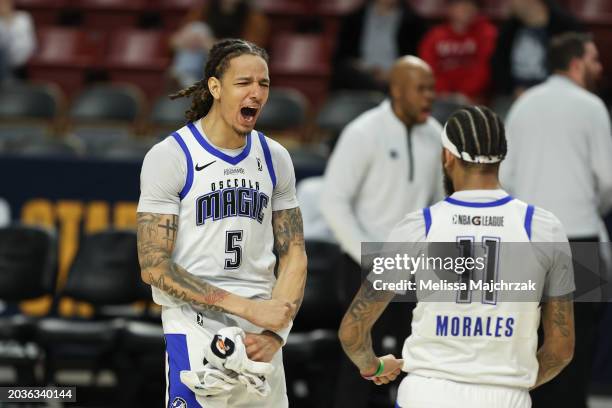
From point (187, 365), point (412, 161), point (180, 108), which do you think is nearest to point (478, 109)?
point (187, 365)

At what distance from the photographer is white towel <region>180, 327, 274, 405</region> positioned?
12.5 ft

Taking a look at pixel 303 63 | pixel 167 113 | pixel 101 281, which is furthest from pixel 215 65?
pixel 303 63

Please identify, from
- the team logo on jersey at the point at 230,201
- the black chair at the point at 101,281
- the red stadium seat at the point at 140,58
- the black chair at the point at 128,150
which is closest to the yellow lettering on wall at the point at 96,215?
the black chair at the point at 128,150

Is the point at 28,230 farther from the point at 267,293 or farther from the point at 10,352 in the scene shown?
the point at 267,293

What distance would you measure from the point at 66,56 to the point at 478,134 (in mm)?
9787

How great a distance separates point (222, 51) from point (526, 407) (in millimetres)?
1670

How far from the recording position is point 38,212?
8.98 m

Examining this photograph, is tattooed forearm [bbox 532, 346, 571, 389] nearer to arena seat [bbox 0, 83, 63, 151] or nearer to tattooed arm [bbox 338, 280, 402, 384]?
tattooed arm [bbox 338, 280, 402, 384]

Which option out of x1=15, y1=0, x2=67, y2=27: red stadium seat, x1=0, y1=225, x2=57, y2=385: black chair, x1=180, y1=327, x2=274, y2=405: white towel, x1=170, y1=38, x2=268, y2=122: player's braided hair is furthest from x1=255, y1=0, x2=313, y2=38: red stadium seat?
x1=180, y1=327, x2=274, y2=405: white towel

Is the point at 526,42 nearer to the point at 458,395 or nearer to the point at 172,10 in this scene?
the point at 172,10

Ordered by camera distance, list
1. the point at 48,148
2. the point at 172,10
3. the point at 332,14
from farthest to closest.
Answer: the point at 172,10, the point at 332,14, the point at 48,148

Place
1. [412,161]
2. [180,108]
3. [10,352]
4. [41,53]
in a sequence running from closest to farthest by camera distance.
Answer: [412,161] → [10,352] → [180,108] → [41,53]

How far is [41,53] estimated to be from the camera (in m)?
12.9

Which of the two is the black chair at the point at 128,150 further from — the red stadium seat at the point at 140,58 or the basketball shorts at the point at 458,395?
the basketball shorts at the point at 458,395
